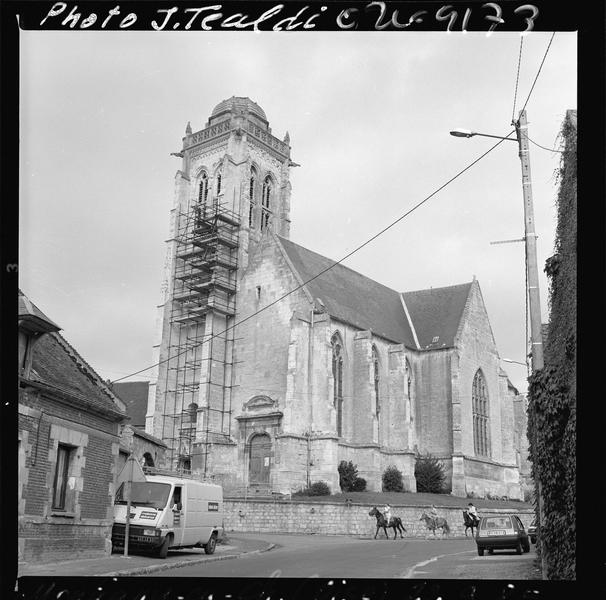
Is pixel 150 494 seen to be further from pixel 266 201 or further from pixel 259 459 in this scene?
pixel 266 201

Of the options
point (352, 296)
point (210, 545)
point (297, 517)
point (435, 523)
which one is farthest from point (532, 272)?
point (352, 296)

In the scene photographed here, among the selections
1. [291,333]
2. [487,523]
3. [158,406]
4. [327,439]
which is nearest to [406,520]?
[327,439]

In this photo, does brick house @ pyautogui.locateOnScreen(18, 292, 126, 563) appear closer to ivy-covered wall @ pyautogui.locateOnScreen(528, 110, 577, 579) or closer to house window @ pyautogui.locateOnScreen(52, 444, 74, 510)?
house window @ pyautogui.locateOnScreen(52, 444, 74, 510)

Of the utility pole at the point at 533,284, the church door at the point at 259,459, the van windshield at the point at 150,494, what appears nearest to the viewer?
the utility pole at the point at 533,284

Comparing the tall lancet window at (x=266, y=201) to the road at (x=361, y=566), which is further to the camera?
the tall lancet window at (x=266, y=201)

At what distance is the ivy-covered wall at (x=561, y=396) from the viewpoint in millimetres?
9891

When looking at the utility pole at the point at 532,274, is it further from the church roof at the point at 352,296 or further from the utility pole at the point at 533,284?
the church roof at the point at 352,296

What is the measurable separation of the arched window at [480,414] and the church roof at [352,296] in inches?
225

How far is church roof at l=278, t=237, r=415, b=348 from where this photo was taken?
43781 mm

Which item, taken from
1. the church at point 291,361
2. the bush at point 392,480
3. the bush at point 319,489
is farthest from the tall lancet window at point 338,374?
the bush at point 319,489

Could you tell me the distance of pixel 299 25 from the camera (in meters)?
4.95
